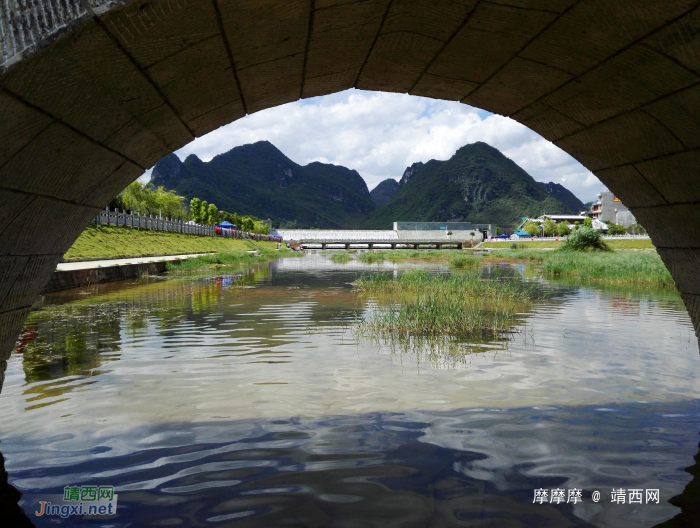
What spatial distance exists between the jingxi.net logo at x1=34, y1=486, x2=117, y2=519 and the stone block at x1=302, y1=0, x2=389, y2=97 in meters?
4.11

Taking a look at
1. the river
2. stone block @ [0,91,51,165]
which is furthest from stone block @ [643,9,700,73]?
stone block @ [0,91,51,165]

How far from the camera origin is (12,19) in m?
2.38

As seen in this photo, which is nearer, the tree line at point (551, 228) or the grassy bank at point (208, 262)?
the grassy bank at point (208, 262)

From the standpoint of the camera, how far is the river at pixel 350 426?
427cm

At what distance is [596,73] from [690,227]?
2.01m

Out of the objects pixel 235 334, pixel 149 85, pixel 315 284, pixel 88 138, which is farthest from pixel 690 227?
pixel 315 284

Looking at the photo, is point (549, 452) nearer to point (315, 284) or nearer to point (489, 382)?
point (489, 382)

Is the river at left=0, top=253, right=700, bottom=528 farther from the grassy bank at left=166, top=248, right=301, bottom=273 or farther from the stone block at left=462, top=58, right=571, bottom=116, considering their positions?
the grassy bank at left=166, top=248, right=301, bottom=273

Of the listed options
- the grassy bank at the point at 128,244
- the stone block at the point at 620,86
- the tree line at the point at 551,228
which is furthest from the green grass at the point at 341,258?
the tree line at the point at 551,228

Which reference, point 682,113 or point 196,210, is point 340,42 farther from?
point 196,210

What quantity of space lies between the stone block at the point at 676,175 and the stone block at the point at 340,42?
2.84 m

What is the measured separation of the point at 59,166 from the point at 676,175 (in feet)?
16.6

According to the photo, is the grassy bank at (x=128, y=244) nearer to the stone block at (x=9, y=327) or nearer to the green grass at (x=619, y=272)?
the stone block at (x=9, y=327)

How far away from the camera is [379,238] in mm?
129500
